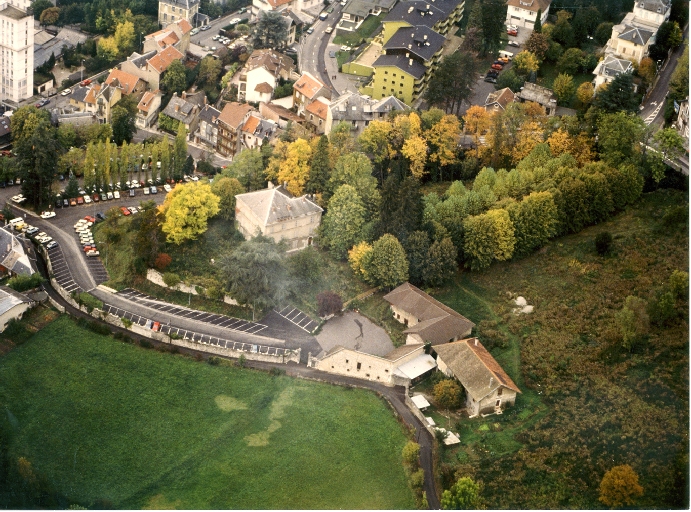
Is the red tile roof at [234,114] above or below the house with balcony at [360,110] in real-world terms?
below

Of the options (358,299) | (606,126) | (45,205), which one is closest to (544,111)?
(606,126)

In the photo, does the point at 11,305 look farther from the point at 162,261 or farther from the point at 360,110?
the point at 360,110

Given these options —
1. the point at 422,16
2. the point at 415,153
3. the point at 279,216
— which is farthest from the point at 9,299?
the point at 422,16

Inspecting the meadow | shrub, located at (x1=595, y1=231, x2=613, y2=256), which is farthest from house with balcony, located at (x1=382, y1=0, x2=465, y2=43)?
shrub, located at (x1=595, y1=231, x2=613, y2=256)

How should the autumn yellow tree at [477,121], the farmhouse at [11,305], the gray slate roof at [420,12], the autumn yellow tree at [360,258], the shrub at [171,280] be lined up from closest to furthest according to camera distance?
1. the farmhouse at [11,305]
2. the shrub at [171,280]
3. the autumn yellow tree at [360,258]
4. the autumn yellow tree at [477,121]
5. the gray slate roof at [420,12]

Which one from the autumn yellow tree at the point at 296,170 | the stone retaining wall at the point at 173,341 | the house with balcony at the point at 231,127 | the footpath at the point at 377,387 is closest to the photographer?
the footpath at the point at 377,387

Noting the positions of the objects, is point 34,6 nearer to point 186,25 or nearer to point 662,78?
point 186,25

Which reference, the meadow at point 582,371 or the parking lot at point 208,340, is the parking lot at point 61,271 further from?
the meadow at point 582,371

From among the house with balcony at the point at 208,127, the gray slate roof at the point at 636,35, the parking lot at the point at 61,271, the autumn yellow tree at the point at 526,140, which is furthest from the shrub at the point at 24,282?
the gray slate roof at the point at 636,35
